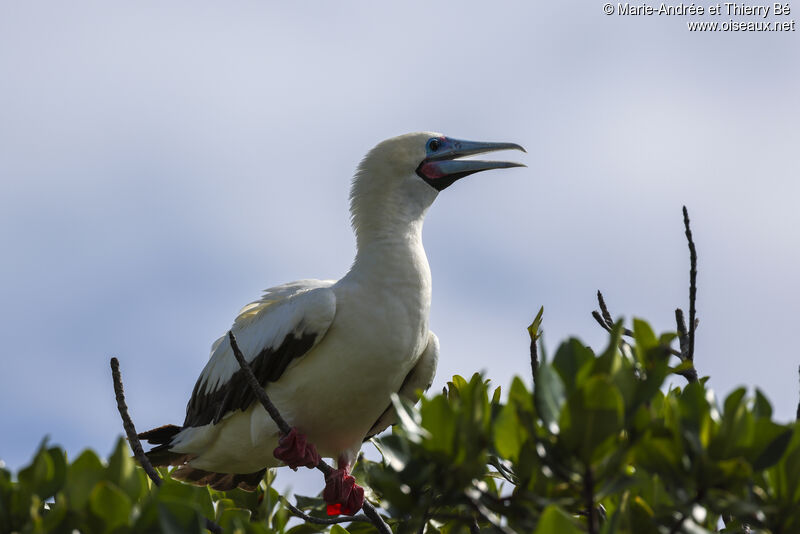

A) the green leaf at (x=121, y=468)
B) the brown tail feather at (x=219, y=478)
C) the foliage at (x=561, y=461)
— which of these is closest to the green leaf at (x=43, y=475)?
the foliage at (x=561, y=461)

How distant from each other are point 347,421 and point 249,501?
0.74m

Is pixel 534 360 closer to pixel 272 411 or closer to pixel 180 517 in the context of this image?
pixel 272 411

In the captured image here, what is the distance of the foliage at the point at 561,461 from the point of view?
2.43 meters

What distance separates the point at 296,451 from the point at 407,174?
6.34 feet

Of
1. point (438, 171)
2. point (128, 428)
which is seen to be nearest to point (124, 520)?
point (128, 428)

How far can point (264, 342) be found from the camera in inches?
226

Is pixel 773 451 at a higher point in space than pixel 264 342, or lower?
higher

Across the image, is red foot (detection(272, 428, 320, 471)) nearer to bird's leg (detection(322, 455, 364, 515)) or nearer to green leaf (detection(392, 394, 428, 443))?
bird's leg (detection(322, 455, 364, 515))

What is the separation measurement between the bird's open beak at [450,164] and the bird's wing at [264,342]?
0.98m

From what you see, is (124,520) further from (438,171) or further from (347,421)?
(438,171)

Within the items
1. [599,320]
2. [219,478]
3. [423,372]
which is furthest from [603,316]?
[219,478]

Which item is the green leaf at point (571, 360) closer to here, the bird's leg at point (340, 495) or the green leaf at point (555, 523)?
the green leaf at point (555, 523)

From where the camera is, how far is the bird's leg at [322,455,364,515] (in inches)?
222

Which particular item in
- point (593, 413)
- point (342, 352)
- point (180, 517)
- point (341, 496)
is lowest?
point (341, 496)
